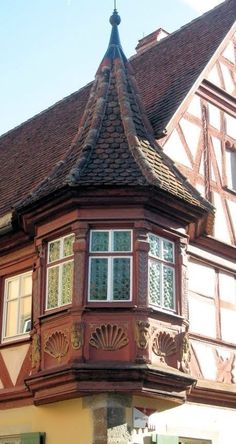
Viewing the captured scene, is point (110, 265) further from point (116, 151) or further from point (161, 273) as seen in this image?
point (116, 151)

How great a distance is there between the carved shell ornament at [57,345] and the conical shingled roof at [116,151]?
2.41 m

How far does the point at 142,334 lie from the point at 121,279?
38.1 inches

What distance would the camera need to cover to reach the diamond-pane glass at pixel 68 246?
1253cm

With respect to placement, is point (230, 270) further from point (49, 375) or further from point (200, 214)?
point (49, 375)

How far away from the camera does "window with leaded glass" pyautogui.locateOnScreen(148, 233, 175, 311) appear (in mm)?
12250

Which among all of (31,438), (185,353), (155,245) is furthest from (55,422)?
(155,245)

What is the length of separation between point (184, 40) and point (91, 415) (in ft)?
35.7

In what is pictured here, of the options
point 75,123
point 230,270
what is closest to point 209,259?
point 230,270

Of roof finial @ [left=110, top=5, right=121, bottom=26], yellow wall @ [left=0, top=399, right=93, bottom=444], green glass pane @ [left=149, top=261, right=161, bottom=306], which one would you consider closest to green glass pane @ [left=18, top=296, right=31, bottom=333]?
yellow wall @ [left=0, top=399, right=93, bottom=444]

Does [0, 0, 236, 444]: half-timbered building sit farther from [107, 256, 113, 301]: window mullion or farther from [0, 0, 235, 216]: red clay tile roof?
[0, 0, 235, 216]: red clay tile roof

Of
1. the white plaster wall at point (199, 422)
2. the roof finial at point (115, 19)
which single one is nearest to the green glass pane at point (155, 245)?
the white plaster wall at point (199, 422)

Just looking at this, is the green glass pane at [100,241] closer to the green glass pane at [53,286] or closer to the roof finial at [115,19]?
the green glass pane at [53,286]

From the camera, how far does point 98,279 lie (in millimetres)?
12055

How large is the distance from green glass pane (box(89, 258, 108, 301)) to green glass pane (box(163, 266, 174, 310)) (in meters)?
1.08
